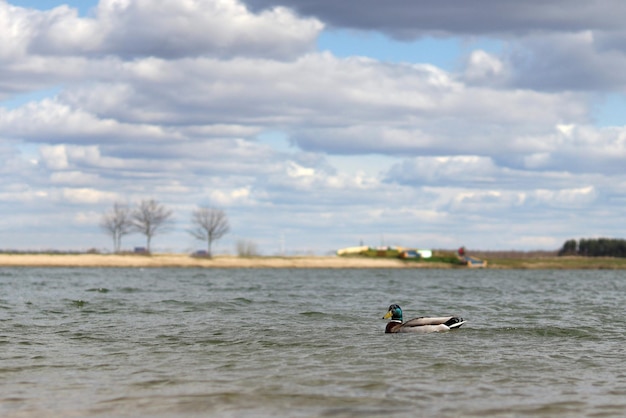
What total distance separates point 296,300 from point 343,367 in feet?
85.5

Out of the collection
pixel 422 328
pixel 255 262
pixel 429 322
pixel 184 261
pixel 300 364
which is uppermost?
pixel 184 261

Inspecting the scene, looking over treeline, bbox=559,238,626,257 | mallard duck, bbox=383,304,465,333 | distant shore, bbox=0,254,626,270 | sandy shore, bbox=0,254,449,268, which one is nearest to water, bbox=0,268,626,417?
mallard duck, bbox=383,304,465,333

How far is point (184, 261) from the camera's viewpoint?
443ft

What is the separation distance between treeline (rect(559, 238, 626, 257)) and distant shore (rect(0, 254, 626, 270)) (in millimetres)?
33375

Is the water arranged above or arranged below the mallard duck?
below

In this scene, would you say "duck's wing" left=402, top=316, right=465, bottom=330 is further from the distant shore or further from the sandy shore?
the distant shore

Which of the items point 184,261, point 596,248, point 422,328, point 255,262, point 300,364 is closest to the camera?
point 300,364

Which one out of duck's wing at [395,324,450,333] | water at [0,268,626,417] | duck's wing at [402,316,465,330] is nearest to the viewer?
water at [0,268,626,417]

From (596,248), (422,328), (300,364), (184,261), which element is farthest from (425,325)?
(596,248)

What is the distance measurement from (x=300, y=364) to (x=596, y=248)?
185 metres

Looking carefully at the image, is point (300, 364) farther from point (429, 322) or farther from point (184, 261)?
point (184, 261)

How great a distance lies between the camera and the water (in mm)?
14836

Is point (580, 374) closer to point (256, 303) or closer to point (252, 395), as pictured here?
point (252, 395)

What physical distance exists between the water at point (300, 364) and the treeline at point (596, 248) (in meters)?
162
